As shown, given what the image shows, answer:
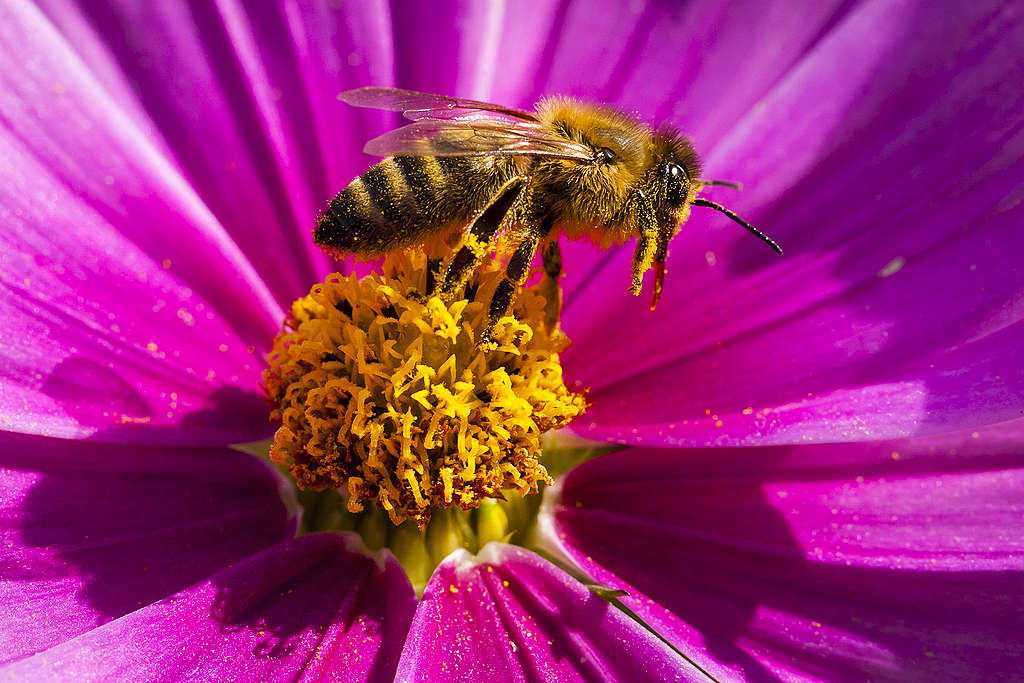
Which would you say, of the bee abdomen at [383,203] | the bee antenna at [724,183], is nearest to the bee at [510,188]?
the bee abdomen at [383,203]

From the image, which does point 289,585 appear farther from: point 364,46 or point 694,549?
point 364,46

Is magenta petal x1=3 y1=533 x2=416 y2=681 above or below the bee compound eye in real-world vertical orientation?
below

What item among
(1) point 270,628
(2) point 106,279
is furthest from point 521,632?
(2) point 106,279

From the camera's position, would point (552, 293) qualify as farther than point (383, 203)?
Yes

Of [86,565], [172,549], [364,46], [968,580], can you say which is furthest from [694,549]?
[364,46]

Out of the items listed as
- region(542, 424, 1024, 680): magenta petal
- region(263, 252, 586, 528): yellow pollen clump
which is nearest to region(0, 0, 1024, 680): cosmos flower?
region(542, 424, 1024, 680): magenta petal

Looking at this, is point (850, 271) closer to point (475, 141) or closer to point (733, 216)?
point (733, 216)

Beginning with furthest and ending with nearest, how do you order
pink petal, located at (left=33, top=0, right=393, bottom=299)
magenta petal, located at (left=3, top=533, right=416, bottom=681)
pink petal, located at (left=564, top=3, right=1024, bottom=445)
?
pink petal, located at (left=33, top=0, right=393, bottom=299)
pink petal, located at (left=564, top=3, right=1024, bottom=445)
magenta petal, located at (left=3, top=533, right=416, bottom=681)

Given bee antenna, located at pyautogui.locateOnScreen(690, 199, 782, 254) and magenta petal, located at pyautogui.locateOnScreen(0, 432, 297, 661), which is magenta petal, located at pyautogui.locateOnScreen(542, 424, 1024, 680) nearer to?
bee antenna, located at pyautogui.locateOnScreen(690, 199, 782, 254)
